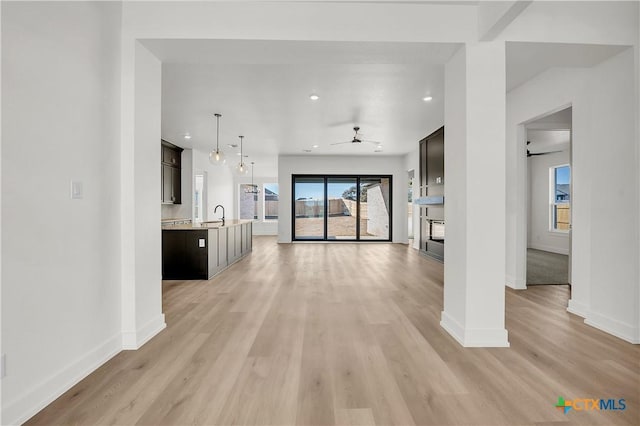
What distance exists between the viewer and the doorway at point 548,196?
654cm

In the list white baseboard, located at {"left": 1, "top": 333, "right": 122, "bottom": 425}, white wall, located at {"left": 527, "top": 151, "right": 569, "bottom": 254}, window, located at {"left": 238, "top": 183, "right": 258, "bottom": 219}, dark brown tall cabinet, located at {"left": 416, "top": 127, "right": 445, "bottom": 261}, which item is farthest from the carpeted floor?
window, located at {"left": 238, "top": 183, "right": 258, "bottom": 219}

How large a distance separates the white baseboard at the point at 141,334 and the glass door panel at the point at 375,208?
7.36 meters

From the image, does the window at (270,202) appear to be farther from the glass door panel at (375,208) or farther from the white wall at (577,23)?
the white wall at (577,23)

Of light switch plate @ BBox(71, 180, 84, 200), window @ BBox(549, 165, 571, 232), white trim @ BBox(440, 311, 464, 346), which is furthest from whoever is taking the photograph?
window @ BBox(549, 165, 571, 232)

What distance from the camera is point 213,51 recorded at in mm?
2562

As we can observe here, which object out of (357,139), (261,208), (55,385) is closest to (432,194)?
(357,139)

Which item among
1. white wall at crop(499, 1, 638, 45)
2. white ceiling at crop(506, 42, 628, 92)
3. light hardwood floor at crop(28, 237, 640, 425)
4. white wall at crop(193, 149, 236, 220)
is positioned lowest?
light hardwood floor at crop(28, 237, 640, 425)

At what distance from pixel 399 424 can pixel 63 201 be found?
2.22 metres

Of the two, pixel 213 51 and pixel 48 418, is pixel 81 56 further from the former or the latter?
pixel 48 418

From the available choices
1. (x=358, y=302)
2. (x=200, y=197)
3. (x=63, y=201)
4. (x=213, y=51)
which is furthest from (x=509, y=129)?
(x=200, y=197)

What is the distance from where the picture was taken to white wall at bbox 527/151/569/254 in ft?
24.2

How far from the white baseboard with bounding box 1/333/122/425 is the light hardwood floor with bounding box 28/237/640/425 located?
6 centimetres

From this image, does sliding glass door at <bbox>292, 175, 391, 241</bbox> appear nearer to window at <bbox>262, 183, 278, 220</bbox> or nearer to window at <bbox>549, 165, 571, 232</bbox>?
window at <bbox>262, 183, 278, 220</bbox>

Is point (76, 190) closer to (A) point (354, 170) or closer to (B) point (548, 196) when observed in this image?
(A) point (354, 170)
